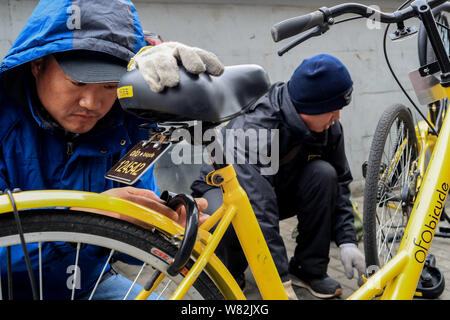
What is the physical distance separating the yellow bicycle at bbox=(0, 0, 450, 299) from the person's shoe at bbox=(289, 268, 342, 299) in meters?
1.18

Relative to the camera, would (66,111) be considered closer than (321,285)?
Yes

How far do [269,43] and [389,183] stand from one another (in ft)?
6.62

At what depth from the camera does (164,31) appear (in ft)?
11.2

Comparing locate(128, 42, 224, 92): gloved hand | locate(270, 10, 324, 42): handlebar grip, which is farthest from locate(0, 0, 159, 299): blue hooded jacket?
locate(270, 10, 324, 42): handlebar grip

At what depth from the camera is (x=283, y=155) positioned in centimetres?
241

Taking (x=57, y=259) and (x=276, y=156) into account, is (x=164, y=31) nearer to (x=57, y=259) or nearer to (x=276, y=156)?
(x=276, y=156)

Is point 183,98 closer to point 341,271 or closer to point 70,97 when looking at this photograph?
point 70,97

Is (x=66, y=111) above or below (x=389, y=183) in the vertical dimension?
above

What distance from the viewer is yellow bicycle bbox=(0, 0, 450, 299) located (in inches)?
35.0

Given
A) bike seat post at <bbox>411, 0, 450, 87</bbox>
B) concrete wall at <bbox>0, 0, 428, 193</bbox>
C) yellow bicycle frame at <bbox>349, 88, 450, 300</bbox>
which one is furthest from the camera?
concrete wall at <bbox>0, 0, 428, 193</bbox>

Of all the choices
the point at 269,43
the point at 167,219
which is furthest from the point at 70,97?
the point at 269,43

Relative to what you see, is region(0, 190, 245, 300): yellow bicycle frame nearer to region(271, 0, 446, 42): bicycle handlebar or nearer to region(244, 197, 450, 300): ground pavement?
region(271, 0, 446, 42): bicycle handlebar

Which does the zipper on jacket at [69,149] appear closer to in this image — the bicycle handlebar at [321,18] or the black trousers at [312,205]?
the bicycle handlebar at [321,18]
